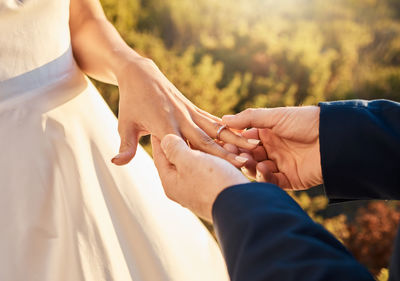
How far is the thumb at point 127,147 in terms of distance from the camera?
1093mm

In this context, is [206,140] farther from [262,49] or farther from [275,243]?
[262,49]

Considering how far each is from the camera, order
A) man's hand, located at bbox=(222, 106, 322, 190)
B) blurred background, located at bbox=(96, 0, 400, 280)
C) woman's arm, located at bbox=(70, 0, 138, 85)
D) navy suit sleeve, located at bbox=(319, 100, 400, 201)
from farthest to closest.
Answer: blurred background, located at bbox=(96, 0, 400, 280), woman's arm, located at bbox=(70, 0, 138, 85), man's hand, located at bbox=(222, 106, 322, 190), navy suit sleeve, located at bbox=(319, 100, 400, 201)

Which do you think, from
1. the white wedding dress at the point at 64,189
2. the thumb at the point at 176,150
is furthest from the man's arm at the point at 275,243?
the white wedding dress at the point at 64,189

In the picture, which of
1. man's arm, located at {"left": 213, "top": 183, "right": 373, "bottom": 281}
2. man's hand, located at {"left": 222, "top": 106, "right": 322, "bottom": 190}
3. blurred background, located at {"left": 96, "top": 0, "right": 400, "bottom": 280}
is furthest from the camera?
blurred background, located at {"left": 96, "top": 0, "right": 400, "bottom": 280}

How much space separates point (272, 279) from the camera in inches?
24.0

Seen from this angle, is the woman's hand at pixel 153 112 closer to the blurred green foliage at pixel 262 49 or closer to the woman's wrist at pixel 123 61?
the woman's wrist at pixel 123 61

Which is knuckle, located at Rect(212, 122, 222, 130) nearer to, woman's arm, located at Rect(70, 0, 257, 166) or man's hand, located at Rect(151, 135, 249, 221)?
woman's arm, located at Rect(70, 0, 257, 166)

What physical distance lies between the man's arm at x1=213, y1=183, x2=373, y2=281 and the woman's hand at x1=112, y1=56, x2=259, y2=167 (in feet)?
1.70

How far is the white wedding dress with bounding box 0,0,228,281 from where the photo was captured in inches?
39.0

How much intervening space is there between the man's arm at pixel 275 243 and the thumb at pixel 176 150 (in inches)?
10.2

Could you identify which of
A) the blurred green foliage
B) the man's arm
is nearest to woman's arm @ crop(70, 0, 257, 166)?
the man's arm

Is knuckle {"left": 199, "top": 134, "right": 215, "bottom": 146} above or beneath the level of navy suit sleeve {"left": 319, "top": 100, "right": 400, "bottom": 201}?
beneath

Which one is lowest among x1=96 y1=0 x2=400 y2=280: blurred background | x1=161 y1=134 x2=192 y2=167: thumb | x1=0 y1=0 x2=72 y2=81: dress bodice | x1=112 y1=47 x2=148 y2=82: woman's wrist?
x1=96 y1=0 x2=400 y2=280: blurred background

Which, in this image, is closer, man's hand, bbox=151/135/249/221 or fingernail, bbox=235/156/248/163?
man's hand, bbox=151/135/249/221
